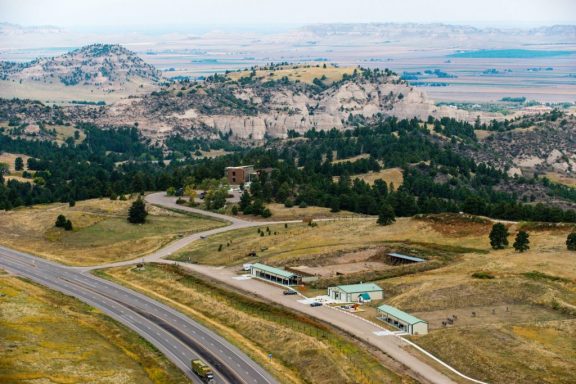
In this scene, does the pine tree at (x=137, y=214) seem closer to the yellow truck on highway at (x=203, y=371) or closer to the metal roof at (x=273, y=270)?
the metal roof at (x=273, y=270)

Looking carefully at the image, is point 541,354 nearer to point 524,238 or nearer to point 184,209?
point 524,238

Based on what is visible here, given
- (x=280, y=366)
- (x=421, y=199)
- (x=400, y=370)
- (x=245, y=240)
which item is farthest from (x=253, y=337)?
(x=421, y=199)

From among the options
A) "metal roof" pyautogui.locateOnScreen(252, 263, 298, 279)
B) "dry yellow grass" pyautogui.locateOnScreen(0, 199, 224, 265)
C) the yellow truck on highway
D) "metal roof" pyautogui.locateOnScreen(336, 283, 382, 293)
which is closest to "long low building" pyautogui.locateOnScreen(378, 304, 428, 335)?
"metal roof" pyautogui.locateOnScreen(336, 283, 382, 293)

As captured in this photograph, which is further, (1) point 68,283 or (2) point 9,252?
(2) point 9,252

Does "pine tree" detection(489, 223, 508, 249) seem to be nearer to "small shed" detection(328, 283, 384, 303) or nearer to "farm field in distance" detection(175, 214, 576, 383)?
"farm field in distance" detection(175, 214, 576, 383)

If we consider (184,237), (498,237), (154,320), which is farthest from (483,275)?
(184,237)

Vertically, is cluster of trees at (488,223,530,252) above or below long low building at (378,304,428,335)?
above
